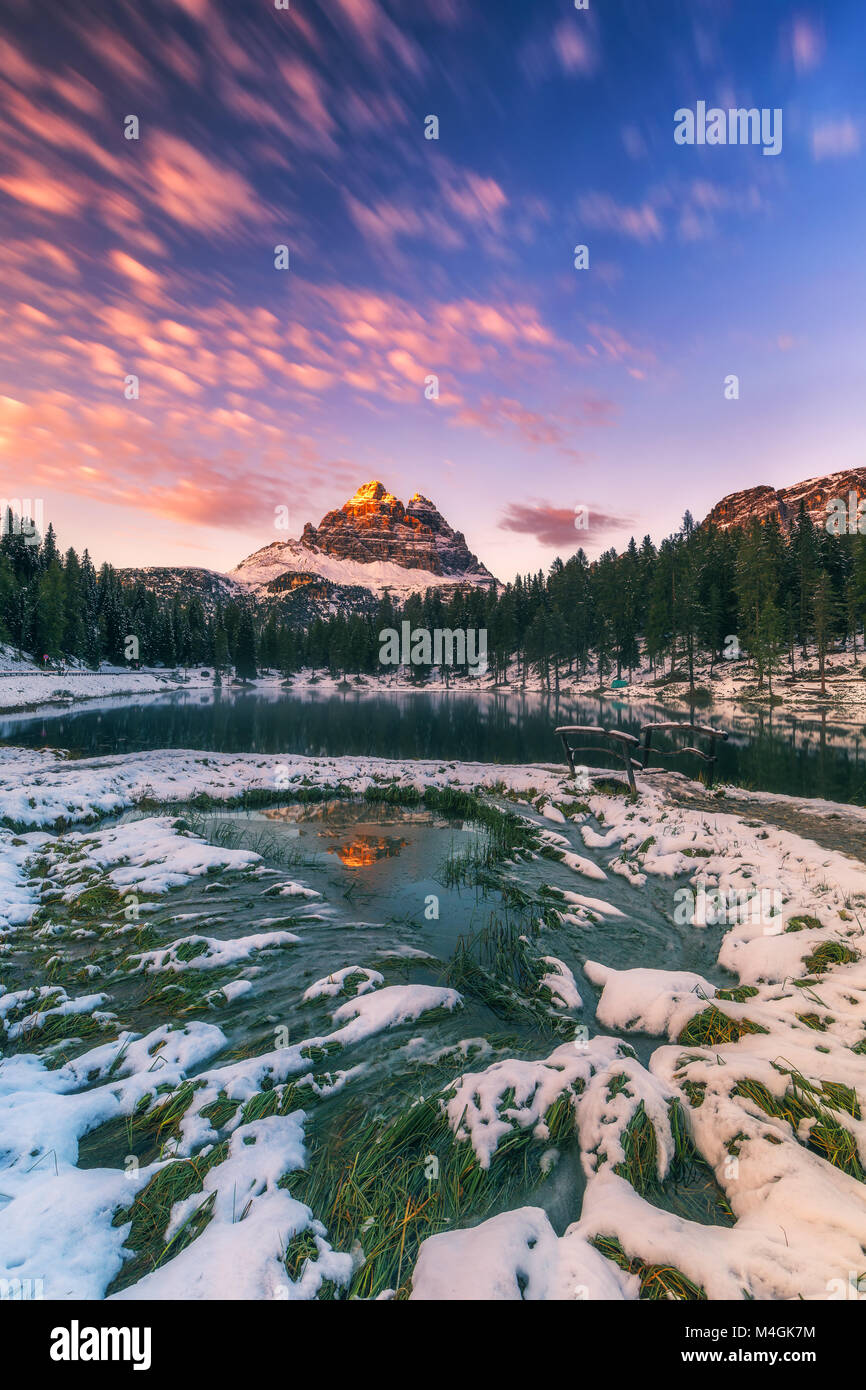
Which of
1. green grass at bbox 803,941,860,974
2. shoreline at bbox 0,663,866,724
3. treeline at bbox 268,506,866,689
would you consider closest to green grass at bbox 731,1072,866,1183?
green grass at bbox 803,941,860,974

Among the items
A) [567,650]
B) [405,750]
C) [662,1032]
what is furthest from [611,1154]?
[567,650]

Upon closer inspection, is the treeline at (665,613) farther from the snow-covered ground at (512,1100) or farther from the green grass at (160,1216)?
the green grass at (160,1216)

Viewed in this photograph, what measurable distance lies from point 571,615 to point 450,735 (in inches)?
2769

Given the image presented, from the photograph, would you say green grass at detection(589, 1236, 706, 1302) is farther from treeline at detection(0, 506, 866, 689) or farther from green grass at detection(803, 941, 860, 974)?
treeline at detection(0, 506, 866, 689)

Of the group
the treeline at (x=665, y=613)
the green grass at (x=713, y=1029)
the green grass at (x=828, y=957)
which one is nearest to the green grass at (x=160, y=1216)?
the green grass at (x=713, y=1029)

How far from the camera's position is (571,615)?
103375 mm

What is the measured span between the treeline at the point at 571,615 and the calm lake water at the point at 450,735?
78.5 ft

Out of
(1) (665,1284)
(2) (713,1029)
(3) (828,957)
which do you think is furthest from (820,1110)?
(3) (828,957)

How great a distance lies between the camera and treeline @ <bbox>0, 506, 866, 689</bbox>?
67.2 meters

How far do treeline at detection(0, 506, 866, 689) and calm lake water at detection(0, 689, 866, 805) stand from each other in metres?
23.9

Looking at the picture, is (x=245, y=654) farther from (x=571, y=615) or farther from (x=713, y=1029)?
(x=713, y=1029)

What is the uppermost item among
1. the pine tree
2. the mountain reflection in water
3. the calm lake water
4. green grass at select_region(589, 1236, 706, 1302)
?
the pine tree
